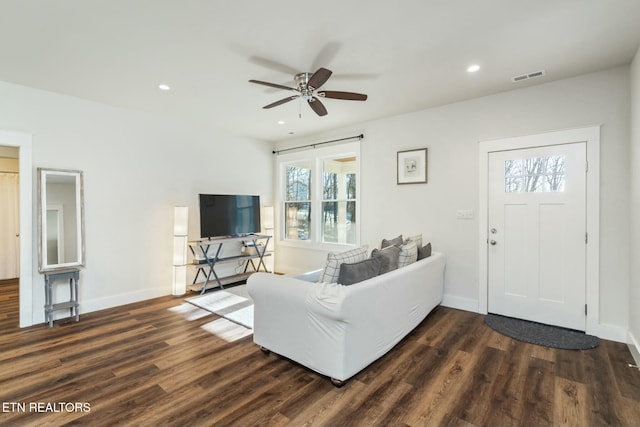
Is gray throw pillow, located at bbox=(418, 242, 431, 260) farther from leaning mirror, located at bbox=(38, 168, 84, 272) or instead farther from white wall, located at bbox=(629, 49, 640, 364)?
leaning mirror, located at bbox=(38, 168, 84, 272)

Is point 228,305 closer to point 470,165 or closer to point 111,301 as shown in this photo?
point 111,301

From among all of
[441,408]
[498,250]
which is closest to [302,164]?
[498,250]

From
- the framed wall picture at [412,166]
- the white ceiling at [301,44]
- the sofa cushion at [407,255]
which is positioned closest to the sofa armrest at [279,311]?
the sofa cushion at [407,255]

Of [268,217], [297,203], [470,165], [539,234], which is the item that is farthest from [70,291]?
[539,234]

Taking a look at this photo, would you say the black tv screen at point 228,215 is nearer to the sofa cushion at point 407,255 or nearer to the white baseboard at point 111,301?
the white baseboard at point 111,301

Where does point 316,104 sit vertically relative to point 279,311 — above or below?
above

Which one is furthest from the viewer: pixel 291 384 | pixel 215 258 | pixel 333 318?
pixel 215 258

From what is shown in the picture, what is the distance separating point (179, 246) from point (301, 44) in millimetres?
3349

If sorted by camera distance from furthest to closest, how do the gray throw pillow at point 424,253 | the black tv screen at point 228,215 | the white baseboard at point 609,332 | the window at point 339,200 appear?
the window at point 339,200 → the black tv screen at point 228,215 → the gray throw pillow at point 424,253 → the white baseboard at point 609,332

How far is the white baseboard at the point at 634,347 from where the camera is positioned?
250 cm

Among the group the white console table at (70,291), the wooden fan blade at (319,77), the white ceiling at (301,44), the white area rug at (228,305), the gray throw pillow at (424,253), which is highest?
the white ceiling at (301,44)

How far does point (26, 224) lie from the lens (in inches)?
132

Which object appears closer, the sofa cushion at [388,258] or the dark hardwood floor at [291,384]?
the dark hardwood floor at [291,384]

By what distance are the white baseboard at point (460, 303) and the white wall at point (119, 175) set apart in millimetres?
3949
